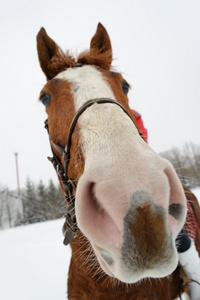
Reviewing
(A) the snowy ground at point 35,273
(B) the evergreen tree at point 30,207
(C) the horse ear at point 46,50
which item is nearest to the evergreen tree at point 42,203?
(B) the evergreen tree at point 30,207

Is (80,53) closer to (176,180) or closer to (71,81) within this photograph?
(71,81)

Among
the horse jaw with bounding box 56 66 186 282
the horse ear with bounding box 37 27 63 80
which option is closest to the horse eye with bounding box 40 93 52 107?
the horse ear with bounding box 37 27 63 80

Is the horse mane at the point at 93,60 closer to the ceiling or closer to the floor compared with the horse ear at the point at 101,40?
closer to the floor

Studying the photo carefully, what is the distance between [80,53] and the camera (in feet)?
8.64

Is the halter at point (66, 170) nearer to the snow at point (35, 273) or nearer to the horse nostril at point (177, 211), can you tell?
the horse nostril at point (177, 211)

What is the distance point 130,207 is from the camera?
3.21ft

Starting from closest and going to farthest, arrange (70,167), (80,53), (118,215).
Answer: (118,215)
(70,167)
(80,53)

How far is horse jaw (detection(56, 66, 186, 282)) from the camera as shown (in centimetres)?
99

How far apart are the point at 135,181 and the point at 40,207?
4884 centimetres

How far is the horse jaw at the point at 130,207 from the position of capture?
3.24ft

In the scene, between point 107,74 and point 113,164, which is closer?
point 113,164

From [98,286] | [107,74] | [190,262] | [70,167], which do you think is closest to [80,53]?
[107,74]

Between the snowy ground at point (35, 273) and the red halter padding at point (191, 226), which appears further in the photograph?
the snowy ground at point (35, 273)

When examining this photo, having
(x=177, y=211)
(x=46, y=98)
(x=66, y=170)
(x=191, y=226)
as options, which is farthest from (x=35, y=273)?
(x=177, y=211)
